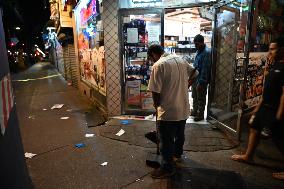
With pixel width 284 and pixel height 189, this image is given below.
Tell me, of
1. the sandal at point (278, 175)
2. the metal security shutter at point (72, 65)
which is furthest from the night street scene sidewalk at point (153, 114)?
the metal security shutter at point (72, 65)

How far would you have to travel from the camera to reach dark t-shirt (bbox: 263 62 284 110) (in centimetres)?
374

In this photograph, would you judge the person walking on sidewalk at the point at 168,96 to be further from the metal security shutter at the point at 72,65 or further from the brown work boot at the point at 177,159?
the metal security shutter at the point at 72,65

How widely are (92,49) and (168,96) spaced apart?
224 inches

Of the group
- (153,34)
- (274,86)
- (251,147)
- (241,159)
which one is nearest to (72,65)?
(153,34)

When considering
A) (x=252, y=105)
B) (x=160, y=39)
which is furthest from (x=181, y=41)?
(x=252, y=105)

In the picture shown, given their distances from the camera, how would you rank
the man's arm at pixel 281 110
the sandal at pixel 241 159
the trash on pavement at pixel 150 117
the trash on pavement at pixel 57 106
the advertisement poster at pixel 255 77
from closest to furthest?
the man's arm at pixel 281 110 < the sandal at pixel 241 159 < the advertisement poster at pixel 255 77 < the trash on pavement at pixel 150 117 < the trash on pavement at pixel 57 106

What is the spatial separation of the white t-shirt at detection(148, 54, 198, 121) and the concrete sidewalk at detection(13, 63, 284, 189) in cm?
107

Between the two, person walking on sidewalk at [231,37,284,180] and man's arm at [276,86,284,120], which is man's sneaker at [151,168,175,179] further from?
man's arm at [276,86,284,120]

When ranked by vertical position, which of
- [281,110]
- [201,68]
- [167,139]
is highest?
[201,68]

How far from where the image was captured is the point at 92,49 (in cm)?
871

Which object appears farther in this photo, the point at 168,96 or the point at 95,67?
the point at 95,67

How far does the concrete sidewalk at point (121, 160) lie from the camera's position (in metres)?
3.82

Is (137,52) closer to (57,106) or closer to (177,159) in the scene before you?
(177,159)

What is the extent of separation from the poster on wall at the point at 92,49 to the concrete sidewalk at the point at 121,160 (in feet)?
5.66
